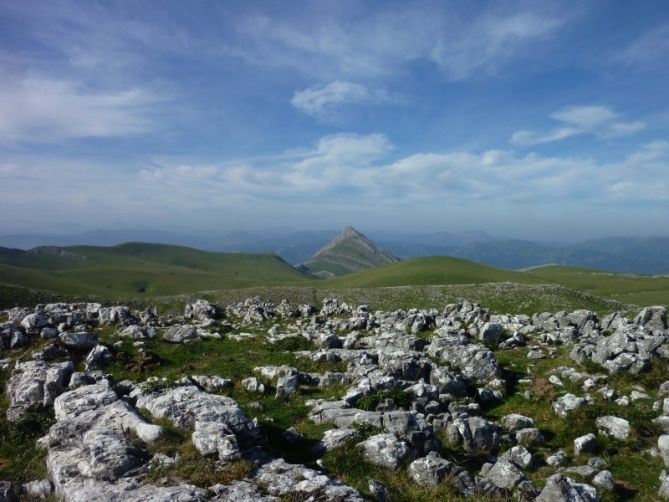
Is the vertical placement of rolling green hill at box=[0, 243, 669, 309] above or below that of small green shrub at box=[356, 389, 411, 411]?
below

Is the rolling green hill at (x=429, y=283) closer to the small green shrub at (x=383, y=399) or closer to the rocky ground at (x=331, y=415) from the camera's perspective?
the rocky ground at (x=331, y=415)

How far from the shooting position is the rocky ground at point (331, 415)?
11.2 m

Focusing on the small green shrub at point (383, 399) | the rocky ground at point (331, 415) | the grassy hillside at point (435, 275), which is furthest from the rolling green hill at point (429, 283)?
the small green shrub at point (383, 399)

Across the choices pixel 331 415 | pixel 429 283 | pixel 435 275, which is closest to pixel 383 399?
pixel 331 415

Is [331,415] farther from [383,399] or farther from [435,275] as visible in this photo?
[435,275]

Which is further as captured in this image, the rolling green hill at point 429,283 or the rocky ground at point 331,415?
the rolling green hill at point 429,283

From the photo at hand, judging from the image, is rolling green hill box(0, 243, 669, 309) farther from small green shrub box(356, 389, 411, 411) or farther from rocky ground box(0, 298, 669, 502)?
small green shrub box(356, 389, 411, 411)

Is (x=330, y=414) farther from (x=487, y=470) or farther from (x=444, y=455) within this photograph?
(x=487, y=470)

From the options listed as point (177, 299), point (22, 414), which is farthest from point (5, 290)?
point (22, 414)

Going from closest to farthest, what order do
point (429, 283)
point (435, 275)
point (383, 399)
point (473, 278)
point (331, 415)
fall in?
point (331, 415), point (383, 399), point (473, 278), point (429, 283), point (435, 275)

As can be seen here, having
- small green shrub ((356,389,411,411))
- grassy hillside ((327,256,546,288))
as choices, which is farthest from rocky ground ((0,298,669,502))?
grassy hillside ((327,256,546,288))

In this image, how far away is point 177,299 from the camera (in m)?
76.0

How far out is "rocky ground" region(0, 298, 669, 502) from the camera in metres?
11.2

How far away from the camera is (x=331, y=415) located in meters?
16.6
